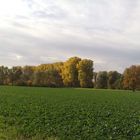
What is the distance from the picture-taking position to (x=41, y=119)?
904 inches

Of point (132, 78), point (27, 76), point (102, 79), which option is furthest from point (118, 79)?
point (27, 76)

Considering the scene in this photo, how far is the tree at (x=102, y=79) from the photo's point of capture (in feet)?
497

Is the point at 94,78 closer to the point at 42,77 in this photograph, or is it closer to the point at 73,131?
the point at 42,77

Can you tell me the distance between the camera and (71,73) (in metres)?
149

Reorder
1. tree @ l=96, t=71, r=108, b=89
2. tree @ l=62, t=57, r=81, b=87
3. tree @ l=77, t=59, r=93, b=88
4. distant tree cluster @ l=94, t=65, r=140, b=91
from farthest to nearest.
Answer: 1. tree @ l=96, t=71, r=108, b=89
2. tree @ l=62, t=57, r=81, b=87
3. tree @ l=77, t=59, r=93, b=88
4. distant tree cluster @ l=94, t=65, r=140, b=91

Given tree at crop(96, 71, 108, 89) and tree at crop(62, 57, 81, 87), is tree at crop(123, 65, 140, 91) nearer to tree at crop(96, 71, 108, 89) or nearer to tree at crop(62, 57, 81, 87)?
tree at crop(96, 71, 108, 89)

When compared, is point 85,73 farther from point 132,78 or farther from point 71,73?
point 132,78

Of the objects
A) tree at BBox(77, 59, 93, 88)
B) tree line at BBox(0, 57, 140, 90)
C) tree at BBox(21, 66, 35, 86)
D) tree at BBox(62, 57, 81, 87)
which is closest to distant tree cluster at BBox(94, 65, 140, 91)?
tree line at BBox(0, 57, 140, 90)

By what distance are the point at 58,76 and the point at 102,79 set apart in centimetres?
1678

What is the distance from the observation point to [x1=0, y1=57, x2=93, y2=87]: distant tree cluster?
146875 mm

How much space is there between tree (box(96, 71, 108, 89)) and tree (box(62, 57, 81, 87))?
8690 millimetres

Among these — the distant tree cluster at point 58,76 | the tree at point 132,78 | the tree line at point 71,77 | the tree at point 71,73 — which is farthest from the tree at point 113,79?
the tree at point 132,78

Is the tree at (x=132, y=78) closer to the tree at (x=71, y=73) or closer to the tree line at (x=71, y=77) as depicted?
the tree line at (x=71, y=77)

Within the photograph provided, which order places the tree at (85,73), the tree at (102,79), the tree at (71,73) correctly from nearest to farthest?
the tree at (85,73) → the tree at (71,73) → the tree at (102,79)
